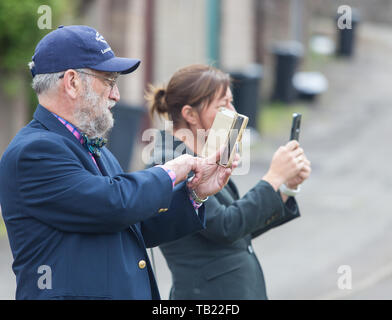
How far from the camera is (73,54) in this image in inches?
98.4

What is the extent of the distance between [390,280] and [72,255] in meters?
5.09

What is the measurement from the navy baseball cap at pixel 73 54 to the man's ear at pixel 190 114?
0.90 metres

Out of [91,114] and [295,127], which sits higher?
[91,114]

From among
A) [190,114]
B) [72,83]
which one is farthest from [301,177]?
[72,83]

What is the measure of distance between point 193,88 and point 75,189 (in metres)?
1.22

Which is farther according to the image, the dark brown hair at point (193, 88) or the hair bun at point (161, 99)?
the hair bun at point (161, 99)

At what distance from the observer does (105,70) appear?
2.53 m

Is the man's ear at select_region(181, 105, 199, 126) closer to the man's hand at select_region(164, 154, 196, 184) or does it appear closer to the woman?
the woman

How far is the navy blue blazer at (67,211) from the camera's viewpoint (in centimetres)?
239

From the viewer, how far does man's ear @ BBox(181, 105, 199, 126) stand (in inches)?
136
